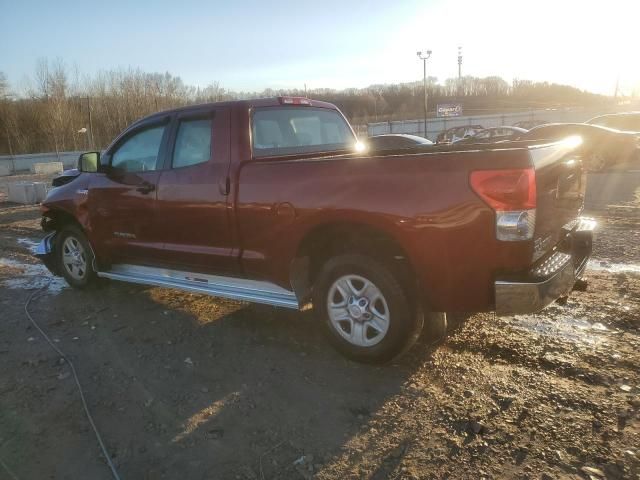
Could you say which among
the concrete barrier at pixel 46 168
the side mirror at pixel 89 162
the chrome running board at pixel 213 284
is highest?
the side mirror at pixel 89 162

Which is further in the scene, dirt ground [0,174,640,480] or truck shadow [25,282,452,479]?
truck shadow [25,282,452,479]

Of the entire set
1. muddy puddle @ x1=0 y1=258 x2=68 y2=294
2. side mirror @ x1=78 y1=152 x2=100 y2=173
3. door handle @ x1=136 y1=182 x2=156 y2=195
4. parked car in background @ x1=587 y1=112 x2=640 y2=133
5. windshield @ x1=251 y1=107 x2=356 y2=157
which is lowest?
muddy puddle @ x1=0 y1=258 x2=68 y2=294

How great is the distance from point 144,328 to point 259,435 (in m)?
2.21

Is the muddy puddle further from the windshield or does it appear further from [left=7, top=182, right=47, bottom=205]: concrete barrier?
[left=7, top=182, right=47, bottom=205]: concrete barrier

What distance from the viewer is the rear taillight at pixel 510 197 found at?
2834mm

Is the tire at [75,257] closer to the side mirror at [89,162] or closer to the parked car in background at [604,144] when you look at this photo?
the side mirror at [89,162]

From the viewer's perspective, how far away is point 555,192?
327cm

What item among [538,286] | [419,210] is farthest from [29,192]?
[538,286]

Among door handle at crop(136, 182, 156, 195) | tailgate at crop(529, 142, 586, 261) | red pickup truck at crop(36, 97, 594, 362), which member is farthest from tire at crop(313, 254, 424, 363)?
door handle at crop(136, 182, 156, 195)

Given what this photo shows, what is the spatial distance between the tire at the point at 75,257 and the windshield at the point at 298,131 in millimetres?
2593

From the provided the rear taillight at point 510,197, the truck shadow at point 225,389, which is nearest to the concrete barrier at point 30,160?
the truck shadow at point 225,389

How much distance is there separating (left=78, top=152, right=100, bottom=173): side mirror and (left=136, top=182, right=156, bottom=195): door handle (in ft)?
2.77

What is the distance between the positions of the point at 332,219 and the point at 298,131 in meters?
1.59

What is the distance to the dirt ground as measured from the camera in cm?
262
